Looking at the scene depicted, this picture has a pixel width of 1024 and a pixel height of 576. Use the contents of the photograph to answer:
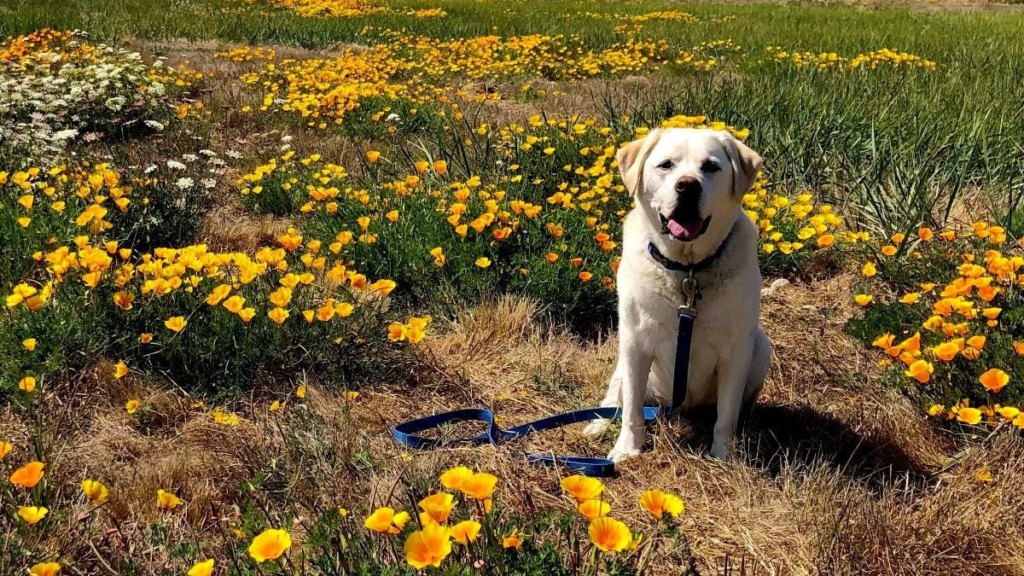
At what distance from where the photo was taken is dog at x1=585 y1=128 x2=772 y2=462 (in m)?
2.50

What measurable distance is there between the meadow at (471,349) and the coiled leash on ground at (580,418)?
8 cm

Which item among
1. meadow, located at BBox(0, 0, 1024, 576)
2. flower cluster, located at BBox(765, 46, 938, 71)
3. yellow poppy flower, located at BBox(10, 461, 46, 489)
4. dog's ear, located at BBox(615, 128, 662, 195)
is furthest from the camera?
flower cluster, located at BBox(765, 46, 938, 71)

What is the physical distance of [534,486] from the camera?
240 cm

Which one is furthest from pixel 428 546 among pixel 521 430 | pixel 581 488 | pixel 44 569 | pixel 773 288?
pixel 773 288

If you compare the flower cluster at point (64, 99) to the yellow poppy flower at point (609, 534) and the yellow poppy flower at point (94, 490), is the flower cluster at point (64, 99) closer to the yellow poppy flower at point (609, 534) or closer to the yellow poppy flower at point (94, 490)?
the yellow poppy flower at point (94, 490)

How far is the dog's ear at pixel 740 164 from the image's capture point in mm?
2604

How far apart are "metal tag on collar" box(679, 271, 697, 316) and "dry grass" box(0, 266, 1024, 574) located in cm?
54

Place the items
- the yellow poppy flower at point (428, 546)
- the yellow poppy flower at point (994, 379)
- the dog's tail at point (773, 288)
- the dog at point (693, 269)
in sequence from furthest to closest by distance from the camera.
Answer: the dog's tail at point (773, 288), the dog at point (693, 269), the yellow poppy flower at point (994, 379), the yellow poppy flower at point (428, 546)

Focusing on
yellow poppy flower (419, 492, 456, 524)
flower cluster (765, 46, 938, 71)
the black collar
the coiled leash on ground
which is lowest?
the coiled leash on ground

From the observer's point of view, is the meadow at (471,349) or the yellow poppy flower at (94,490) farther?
the meadow at (471,349)

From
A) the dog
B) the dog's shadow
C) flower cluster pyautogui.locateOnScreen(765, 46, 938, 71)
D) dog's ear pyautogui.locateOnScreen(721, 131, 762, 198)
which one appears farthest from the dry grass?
flower cluster pyautogui.locateOnScreen(765, 46, 938, 71)

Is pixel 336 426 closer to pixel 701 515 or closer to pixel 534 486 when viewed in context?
pixel 534 486

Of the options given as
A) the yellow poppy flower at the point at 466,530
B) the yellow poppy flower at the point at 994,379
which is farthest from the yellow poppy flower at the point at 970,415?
the yellow poppy flower at the point at 466,530

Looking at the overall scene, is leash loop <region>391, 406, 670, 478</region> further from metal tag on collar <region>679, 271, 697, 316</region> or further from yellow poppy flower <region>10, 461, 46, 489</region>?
yellow poppy flower <region>10, 461, 46, 489</region>
